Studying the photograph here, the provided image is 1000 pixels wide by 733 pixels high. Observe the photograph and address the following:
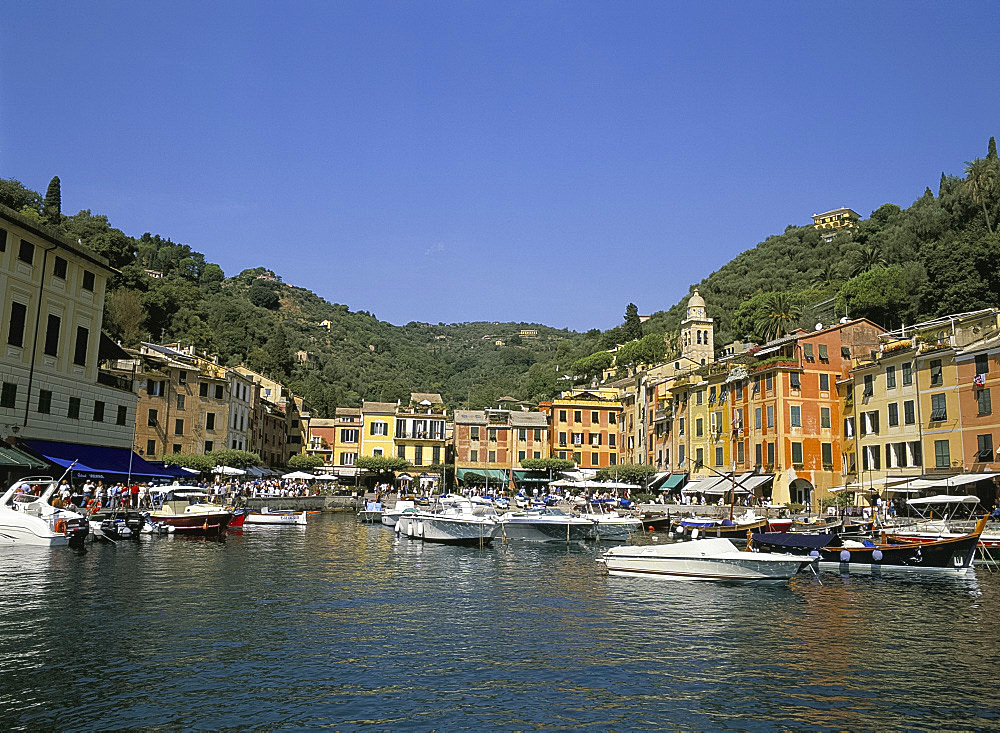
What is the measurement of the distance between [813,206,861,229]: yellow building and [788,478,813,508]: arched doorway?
10726cm

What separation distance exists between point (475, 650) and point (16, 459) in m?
26.7

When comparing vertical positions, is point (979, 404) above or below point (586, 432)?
below

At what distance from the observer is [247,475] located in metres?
72.8

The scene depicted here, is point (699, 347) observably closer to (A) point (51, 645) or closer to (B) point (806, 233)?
(B) point (806, 233)

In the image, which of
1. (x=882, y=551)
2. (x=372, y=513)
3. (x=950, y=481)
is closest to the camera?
(x=882, y=551)

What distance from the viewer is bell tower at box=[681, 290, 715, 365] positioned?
331ft

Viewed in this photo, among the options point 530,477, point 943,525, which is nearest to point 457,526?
point 943,525

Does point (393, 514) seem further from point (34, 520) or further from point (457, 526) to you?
point (34, 520)

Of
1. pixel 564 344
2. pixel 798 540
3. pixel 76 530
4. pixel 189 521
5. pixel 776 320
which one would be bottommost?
pixel 189 521

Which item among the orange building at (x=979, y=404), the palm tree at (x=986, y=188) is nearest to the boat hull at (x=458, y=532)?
the orange building at (x=979, y=404)

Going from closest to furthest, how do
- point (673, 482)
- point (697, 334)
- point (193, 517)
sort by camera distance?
1. point (193, 517)
2. point (673, 482)
3. point (697, 334)

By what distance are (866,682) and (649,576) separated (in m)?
14.6

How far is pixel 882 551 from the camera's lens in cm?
3178

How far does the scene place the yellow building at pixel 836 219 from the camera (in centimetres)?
15564
